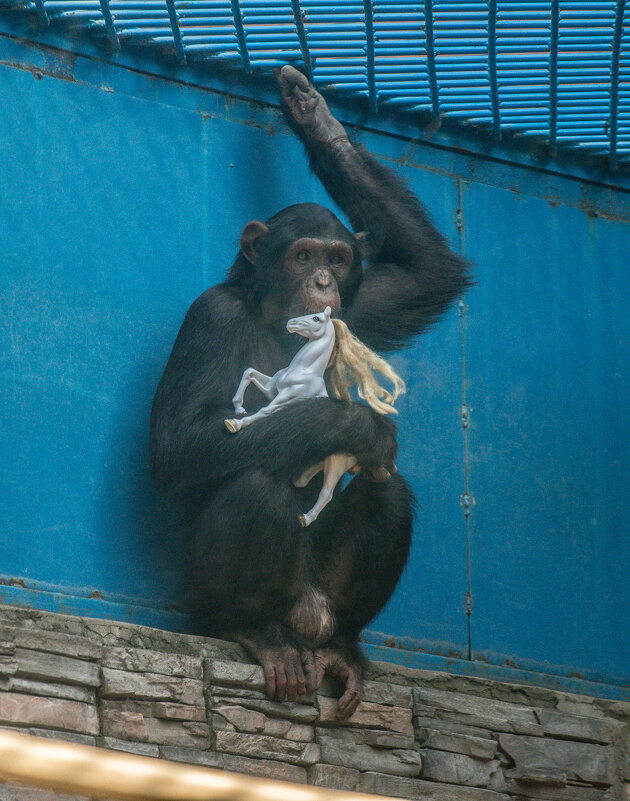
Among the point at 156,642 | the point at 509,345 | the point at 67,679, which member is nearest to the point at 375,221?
the point at 509,345

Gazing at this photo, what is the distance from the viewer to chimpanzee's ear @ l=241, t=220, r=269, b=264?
4.44 m

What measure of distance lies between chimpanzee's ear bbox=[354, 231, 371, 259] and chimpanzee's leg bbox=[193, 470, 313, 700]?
1054 mm

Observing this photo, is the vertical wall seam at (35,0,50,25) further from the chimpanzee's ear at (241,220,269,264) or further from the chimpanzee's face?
the chimpanzee's face

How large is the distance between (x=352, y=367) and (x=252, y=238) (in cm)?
67

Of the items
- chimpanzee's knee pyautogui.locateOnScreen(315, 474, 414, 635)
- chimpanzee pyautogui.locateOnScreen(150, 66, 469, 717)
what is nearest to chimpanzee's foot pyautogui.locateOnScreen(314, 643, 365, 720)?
chimpanzee pyautogui.locateOnScreen(150, 66, 469, 717)

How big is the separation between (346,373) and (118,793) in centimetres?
303

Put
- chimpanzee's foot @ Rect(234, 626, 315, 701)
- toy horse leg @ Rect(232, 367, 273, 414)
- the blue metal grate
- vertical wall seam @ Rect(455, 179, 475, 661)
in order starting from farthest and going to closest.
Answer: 1. vertical wall seam @ Rect(455, 179, 475, 661)
2. the blue metal grate
3. toy horse leg @ Rect(232, 367, 273, 414)
4. chimpanzee's foot @ Rect(234, 626, 315, 701)

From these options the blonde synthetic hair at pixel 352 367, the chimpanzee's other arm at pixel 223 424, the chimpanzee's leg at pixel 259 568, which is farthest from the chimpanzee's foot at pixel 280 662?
the blonde synthetic hair at pixel 352 367

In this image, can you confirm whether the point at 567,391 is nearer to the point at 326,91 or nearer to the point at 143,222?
the point at 326,91

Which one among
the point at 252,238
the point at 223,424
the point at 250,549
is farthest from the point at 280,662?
the point at 252,238

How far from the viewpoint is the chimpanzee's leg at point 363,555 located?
4.20 meters

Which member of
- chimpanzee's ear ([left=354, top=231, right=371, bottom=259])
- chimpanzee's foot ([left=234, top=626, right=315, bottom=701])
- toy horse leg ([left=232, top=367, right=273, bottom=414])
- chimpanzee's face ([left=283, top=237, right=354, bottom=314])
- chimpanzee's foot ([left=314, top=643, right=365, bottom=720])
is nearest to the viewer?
chimpanzee's foot ([left=234, top=626, right=315, bottom=701])

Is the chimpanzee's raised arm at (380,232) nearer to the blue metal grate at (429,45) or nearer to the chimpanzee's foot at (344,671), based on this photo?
the blue metal grate at (429,45)

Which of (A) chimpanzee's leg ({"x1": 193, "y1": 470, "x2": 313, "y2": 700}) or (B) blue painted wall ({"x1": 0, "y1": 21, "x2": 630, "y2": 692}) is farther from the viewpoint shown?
(B) blue painted wall ({"x1": 0, "y1": 21, "x2": 630, "y2": 692})
